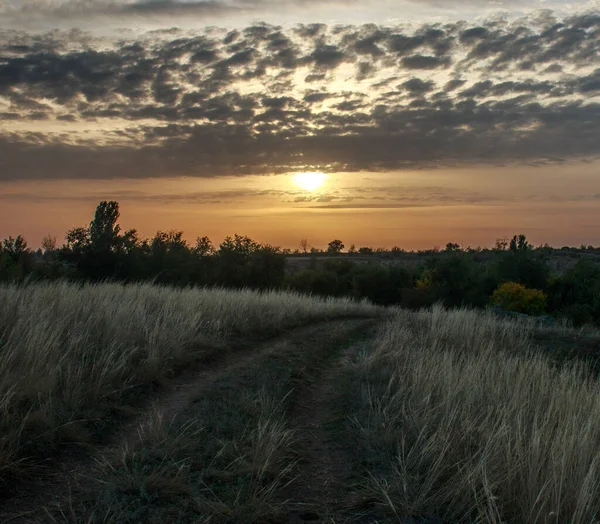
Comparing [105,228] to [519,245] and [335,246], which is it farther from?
[335,246]

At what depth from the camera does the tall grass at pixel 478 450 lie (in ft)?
14.6

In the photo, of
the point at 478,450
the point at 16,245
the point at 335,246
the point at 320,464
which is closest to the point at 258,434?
the point at 320,464

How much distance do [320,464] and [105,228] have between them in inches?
1223

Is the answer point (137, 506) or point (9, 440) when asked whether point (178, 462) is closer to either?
point (137, 506)

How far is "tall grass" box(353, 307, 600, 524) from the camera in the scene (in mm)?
4438

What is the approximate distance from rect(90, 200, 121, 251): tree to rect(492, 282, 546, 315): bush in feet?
78.3

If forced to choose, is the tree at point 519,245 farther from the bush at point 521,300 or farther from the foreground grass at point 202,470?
the foreground grass at point 202,470

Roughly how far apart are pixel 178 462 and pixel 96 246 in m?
29.3

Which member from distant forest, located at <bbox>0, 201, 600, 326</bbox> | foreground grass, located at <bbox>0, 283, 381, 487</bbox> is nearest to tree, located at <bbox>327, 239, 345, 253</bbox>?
distant forest, located at <bbox>0, 201, 600, 326</bbox>

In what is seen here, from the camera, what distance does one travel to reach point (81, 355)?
26.7 feet

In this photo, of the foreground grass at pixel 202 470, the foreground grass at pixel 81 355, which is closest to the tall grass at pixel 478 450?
the foreground grass at pixel 202 470

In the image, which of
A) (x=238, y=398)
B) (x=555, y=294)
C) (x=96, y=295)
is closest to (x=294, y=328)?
(x=96, y=295)

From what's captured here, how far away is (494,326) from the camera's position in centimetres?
1694

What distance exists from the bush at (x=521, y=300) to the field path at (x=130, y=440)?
82.8 feet
